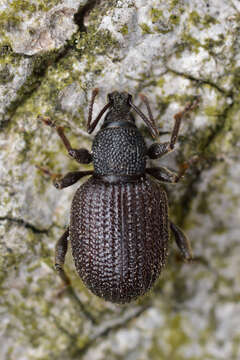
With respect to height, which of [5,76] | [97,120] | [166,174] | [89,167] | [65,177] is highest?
[5,76]

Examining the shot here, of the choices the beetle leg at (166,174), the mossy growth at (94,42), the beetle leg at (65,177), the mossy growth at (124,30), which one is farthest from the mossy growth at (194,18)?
the beetle leg at (65,177)

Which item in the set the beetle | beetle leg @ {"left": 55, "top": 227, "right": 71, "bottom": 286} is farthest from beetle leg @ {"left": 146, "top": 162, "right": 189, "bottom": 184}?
beetle leg @ {"left": 55, "top": 227, "right": 71, "bottom": 286}

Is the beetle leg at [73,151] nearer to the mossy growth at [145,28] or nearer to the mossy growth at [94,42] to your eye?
the mossy growth at [94,42]

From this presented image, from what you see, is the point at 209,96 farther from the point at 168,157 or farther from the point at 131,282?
the point at 131,282

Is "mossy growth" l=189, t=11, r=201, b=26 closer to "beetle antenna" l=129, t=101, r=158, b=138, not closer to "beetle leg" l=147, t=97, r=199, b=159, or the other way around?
"beetle leg" l=147, t=97, r=199, b=159

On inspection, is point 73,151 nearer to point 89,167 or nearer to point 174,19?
point 89,167

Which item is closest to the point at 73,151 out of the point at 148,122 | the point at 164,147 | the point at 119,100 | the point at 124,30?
the point at 119,100

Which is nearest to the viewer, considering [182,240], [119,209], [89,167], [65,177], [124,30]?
[119,209]
